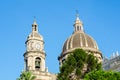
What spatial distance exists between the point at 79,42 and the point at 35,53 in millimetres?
9057

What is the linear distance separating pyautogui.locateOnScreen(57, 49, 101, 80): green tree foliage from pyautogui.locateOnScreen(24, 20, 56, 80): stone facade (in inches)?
770

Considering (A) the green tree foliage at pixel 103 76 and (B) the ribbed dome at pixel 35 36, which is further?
(B) the ribbed dome at pixel 35 36

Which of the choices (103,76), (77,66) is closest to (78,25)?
(77,66)

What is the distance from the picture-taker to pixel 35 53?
74375 millimetres

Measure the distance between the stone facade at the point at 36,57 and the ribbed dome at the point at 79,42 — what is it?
556 cm

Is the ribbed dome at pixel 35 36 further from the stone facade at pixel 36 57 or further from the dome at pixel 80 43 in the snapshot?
the dome at pixel 80 43

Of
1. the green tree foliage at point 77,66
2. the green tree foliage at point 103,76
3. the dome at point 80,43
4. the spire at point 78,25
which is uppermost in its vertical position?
the spire at point 78,25

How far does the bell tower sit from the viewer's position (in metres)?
73.9

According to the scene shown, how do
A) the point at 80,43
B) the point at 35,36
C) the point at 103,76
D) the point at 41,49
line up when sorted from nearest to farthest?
1. the point at 103,76
2. the point at 41,49
3. the point at 35,36
4. the point at 80,43

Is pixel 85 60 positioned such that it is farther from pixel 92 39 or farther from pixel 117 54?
pixel 117 54

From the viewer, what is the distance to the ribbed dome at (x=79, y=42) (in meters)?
77.7

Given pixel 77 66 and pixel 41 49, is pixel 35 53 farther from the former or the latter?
pixel 77 66

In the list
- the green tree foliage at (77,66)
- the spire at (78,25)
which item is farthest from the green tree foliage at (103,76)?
the spire at (78,25)

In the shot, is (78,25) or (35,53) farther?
(78,25)
